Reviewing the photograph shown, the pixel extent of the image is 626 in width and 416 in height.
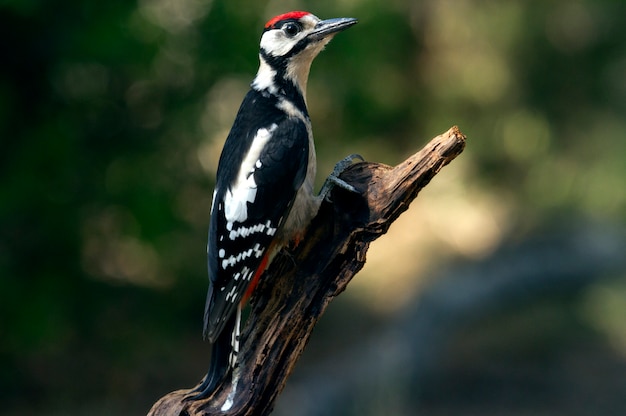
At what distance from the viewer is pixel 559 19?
7.30 metres

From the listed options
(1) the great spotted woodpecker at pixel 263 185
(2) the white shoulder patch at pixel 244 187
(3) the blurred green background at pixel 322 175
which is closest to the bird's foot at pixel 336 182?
(1) the great spotted woodpecker at pixel 263 185

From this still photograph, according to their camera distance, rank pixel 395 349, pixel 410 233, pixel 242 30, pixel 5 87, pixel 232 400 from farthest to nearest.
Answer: pixel 410 233, pixel 395 349, pixel 242 30, pixel 5 87, pixel 232 400

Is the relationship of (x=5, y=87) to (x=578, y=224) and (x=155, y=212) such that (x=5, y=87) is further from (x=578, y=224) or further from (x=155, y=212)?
(x=578, y=224)

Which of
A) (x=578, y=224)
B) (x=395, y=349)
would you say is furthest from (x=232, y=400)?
(x=578, y=224)

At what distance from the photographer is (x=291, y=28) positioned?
107 inches

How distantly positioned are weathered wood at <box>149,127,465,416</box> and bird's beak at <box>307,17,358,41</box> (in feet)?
1.61

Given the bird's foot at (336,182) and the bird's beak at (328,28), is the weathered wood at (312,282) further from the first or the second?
the bird's beak at (328,28)

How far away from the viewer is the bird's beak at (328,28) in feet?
8.68

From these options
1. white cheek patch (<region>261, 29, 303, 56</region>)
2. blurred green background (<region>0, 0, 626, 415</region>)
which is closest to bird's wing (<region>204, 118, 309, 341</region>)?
white cheek patch (<region>261, 29, 303, 56</region>)

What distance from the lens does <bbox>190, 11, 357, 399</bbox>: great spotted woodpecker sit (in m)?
2.45

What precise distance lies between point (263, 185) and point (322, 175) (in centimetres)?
400

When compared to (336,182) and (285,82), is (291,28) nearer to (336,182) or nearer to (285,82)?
(285,82)

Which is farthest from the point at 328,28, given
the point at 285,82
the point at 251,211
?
the point at 251,211

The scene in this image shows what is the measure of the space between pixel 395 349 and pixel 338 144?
1727mm
